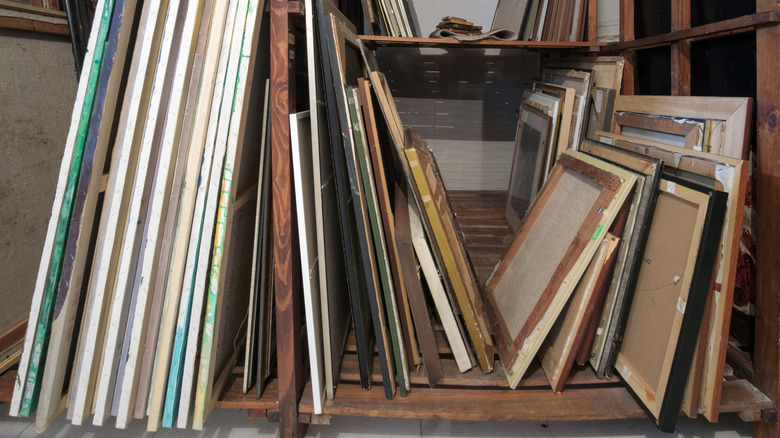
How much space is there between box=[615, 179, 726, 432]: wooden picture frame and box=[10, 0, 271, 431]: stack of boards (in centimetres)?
132

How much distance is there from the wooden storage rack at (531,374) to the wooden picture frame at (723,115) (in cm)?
3

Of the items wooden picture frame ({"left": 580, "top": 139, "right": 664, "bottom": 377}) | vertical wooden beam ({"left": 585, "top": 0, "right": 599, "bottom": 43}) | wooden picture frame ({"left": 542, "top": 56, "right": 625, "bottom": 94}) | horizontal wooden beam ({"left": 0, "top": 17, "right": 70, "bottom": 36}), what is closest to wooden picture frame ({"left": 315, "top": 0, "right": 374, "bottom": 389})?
wooden picture frame ({"left": 580, "top": 139, "right": 664, "bottom": 377})

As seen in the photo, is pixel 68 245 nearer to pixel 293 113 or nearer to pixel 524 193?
pixel 293 113

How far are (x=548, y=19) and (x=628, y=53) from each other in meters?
0.71

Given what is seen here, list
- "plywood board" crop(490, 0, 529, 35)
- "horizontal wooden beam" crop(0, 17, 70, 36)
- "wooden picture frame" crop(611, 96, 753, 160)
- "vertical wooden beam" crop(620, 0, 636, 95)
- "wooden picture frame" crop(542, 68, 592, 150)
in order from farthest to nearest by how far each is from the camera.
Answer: "plywood board" crop(490, 0, 529, 35) → "wooden picture frame" crop(542, 68, 592, 150) → "vertical wooden beam" crop(620, 0, 636, 95) → "horizontal wooden beam" crop(0, 17, 70, 36) → "wooden picture frame" crop(611, 96, 753, 160)

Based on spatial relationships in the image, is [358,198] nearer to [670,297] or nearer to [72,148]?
[72,148]

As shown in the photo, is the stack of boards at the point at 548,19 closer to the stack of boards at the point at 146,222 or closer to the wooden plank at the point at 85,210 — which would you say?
the stack of boards at the point at 146,222

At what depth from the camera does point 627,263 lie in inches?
60.2

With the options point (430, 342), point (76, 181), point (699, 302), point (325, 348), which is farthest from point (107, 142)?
point (699, 302)

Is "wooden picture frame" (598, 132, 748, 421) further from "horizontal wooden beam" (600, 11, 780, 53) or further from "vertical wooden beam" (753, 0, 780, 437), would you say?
"horizontal wooden beam" (600, 11, 780, 53)

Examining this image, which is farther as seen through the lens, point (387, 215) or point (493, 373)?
point (493, 373)

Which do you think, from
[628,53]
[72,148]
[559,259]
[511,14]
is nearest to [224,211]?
[72,148]

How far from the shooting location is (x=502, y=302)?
74.1 inches

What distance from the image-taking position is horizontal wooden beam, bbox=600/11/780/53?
1.29 meters
